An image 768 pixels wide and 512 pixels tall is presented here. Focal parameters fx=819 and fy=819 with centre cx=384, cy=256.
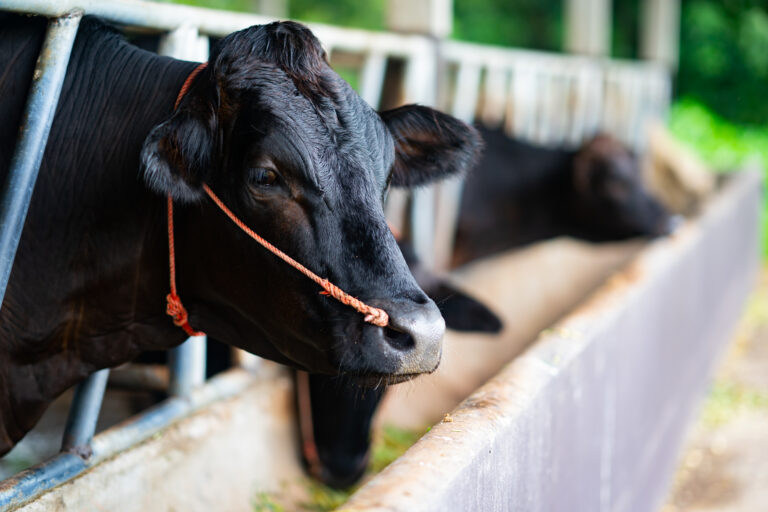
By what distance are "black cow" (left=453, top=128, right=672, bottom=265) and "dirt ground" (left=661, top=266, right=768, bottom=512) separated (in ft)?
4.43

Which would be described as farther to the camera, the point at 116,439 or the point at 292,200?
the point at 116,439

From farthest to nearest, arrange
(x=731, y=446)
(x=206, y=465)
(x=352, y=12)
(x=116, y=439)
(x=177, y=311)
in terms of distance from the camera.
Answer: (x=352, y=12), (x=731, y=446), (x=206, y=465), (x=116, y=439), (x=177, y=311)

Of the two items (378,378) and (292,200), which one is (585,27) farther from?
(378,378)

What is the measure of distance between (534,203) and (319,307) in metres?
4.62

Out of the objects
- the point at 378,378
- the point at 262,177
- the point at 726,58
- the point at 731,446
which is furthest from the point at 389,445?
the point at 726,58

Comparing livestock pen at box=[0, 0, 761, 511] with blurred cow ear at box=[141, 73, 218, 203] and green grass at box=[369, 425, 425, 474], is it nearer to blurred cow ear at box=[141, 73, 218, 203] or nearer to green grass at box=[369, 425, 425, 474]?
green grass at box=[369, 425, 425, 474]

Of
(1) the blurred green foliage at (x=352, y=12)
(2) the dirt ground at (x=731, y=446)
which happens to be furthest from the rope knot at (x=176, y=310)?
(1) the blurred green foliage at (x=352, y=12)

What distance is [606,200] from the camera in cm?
616

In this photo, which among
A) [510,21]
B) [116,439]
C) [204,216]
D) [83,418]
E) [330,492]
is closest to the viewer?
[204,216]

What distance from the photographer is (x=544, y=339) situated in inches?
Result: 99.3

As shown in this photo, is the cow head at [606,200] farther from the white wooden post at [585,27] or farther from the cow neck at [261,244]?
the cow neck at [261,244]

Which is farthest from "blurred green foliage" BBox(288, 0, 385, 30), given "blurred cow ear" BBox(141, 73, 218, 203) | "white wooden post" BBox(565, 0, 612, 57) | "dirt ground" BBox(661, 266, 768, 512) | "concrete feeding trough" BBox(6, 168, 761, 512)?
"blurred cow ear" BBox(141, 73, 218, 203)

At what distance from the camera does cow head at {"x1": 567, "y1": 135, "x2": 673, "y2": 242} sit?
6.12 meters

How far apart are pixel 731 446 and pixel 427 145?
349cm
